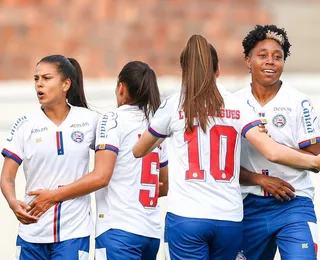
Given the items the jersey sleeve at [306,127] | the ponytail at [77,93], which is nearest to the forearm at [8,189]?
the ponytail at [77,93]

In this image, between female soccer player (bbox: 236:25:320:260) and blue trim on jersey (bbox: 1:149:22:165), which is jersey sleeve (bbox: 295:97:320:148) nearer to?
female soccer player (bbox: 236:25:320:260)

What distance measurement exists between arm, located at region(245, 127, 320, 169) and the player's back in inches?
4.2

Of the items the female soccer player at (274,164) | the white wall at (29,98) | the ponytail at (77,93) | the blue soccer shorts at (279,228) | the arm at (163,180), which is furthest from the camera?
the white wall at (29,98)

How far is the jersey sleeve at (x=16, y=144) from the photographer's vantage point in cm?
823

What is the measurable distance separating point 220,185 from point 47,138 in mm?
1187

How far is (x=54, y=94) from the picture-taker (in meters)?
8.23

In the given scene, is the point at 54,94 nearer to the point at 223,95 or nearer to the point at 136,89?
the point at 136,89

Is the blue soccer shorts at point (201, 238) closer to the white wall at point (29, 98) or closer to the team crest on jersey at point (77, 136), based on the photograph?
the team crest on jersey at point (77, 136)

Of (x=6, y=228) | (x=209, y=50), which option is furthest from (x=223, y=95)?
(x=6, y=228)

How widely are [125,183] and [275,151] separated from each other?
1068 mm

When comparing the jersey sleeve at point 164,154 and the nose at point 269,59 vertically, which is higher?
the nose at point 269,59

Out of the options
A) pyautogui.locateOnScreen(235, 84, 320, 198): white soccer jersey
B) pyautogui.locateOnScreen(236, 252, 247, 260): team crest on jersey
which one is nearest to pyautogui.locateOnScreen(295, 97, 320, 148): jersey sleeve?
pyautogui.locateOnScreen(235, 84, 320, 198): white soccer jersey

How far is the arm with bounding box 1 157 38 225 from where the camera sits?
8031 millimetres

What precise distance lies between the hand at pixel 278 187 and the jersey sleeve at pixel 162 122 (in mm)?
727
